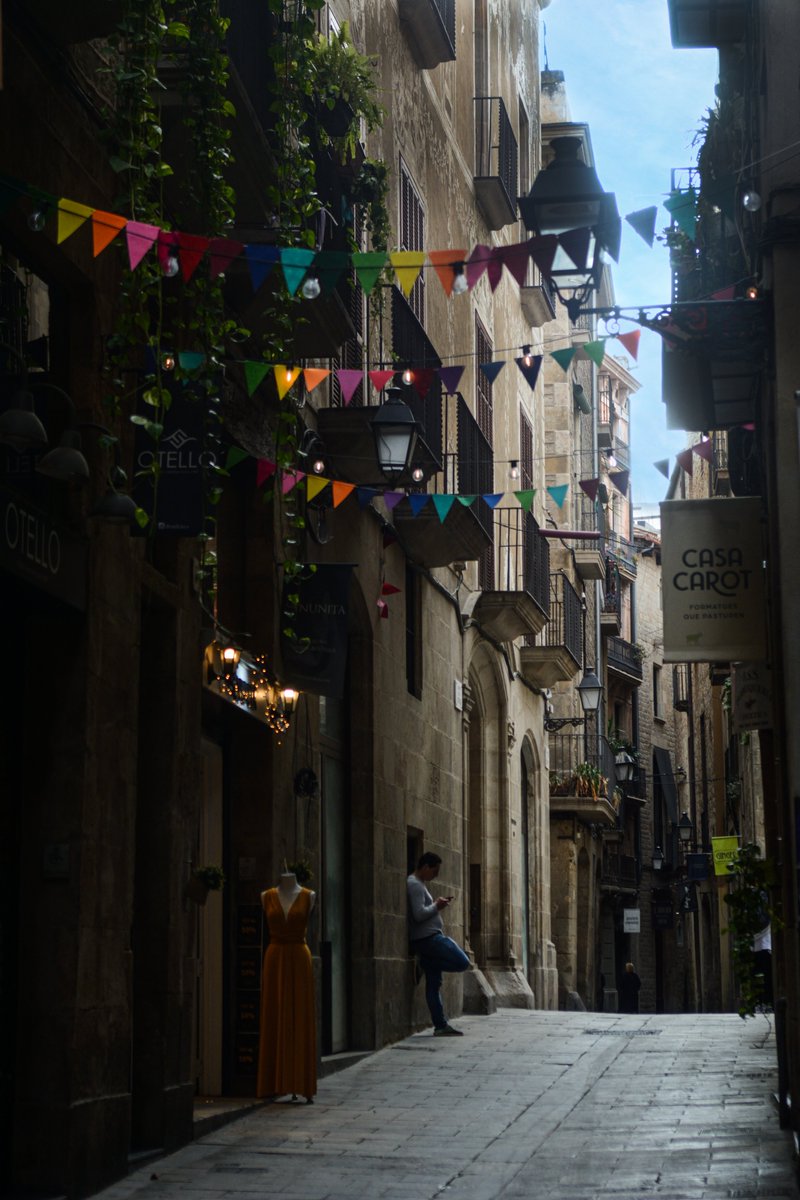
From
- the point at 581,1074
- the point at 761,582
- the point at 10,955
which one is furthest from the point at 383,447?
the point at 10,955

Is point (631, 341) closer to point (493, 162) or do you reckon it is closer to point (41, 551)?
point (41, 551)

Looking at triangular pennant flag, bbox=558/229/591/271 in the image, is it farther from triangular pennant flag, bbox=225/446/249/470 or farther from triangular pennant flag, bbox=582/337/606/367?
triangular pennant flag, bbox=225/446/249/470

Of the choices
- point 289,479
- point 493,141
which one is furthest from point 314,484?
point 493,141

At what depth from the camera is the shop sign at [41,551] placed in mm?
8086

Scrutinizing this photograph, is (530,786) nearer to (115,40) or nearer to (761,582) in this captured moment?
(761,582)

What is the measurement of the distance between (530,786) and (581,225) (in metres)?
20.0

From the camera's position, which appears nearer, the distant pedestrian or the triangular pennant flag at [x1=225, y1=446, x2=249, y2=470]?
the triangular pennant flag at [x1=225, y1=446, x2=249, y2=470]

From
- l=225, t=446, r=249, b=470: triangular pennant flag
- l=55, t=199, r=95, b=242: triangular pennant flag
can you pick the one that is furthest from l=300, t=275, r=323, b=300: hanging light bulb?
l=225, t=446, r=249, b=470: triangular pennant flag

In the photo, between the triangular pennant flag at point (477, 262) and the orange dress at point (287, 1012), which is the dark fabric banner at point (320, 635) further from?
the triangular pennant flag at point (477, 262)

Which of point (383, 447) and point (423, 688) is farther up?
point (383, 447)

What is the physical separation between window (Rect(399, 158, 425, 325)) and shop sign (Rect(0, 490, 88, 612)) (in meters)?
9.93

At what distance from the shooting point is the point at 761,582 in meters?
11.7

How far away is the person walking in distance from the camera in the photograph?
17094mm

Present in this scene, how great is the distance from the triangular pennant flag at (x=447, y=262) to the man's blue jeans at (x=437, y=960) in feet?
31.5
